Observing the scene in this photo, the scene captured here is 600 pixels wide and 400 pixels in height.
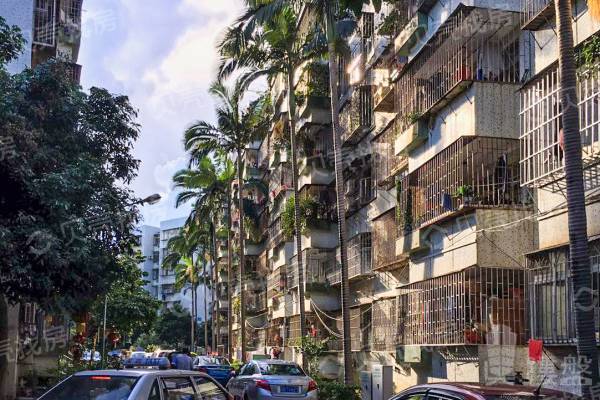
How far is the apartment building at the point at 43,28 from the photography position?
28.5 meters

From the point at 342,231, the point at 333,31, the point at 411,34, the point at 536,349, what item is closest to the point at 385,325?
the point at 342,231

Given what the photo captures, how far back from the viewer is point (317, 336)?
3212cm

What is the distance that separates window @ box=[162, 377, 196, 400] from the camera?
909 centimetres

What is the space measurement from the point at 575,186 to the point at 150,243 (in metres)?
124

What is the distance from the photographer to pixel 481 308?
647 inches

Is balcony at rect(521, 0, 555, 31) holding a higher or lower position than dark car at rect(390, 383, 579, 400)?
higher

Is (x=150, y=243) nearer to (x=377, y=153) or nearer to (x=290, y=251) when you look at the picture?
(x=290, y=251)

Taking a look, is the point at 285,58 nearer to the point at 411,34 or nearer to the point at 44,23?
the point at 411,34

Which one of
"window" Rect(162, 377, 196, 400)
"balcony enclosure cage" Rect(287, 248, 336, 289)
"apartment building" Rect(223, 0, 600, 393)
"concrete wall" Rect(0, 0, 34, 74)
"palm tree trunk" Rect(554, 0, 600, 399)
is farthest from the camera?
"balcony enclosure cage" Rect(287, 248, 336, 289)

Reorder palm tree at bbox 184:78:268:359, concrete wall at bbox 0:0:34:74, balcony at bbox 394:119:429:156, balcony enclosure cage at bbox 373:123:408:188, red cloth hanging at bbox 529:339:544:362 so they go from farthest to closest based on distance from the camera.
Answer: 1. palm tree at bbox 184:78:268:359
2. concrete wall at bbox 0:0:34:74
3. balcony enclosure cage at bbox 373:123:408:188
4. balcony at bbox 394:119:429:156
5. red cloth hanging at bbox 529:339:544:362

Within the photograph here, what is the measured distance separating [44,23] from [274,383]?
19.6 meters

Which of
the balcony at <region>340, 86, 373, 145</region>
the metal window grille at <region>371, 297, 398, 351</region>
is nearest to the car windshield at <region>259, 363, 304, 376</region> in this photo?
the metal window grille at <region>371, 297, 398, 351</region>

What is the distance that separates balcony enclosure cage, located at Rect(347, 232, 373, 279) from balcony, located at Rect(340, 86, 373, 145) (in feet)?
12.6

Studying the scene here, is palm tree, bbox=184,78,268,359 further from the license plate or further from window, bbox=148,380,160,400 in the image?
window, bbox=148,380,160,400
